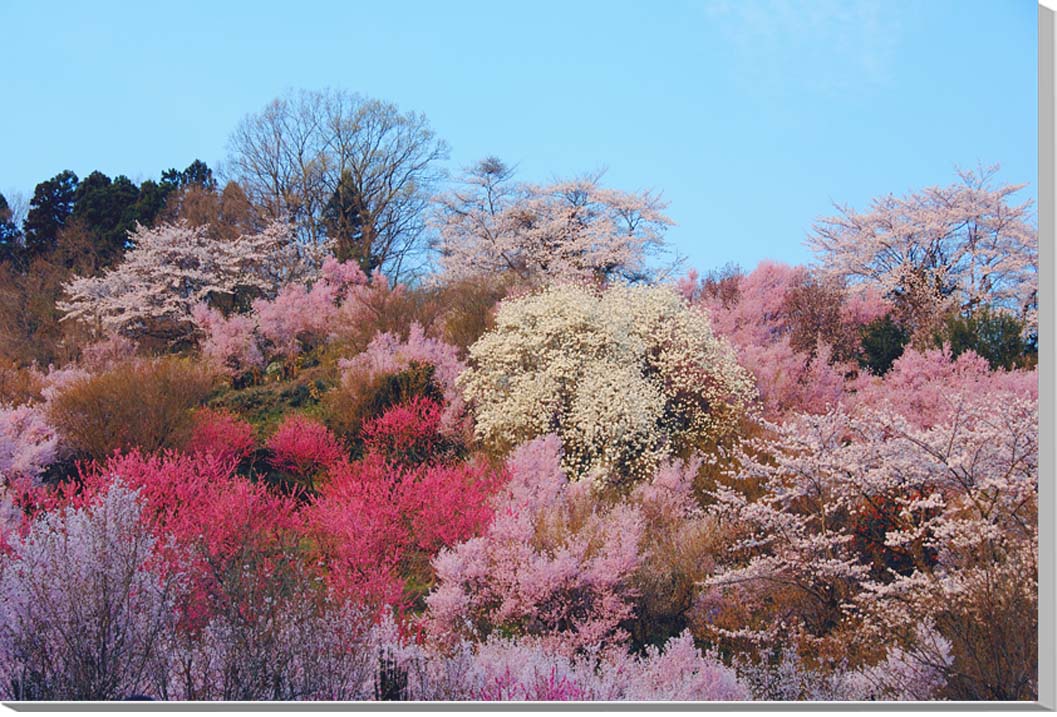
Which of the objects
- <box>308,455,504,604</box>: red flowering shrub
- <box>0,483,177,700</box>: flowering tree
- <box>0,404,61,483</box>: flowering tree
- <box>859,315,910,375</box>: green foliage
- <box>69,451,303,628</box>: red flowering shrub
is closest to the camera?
<box>0,483,177,700</box>: flowering tree

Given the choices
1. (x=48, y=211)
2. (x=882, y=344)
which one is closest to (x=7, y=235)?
(x=48, y=211)

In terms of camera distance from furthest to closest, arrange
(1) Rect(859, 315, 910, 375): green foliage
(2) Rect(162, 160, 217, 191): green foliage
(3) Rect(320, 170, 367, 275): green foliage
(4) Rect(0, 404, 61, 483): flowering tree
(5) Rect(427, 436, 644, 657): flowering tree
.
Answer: (1) Rect(859, 315, 910, 375): green foliage → (3) Rect(320, 170, 367, 275): green foliage → (2) Rect(162, 160, 217, 191): green foliage → (4) Rect(0, 404, 61, 483): flowering tree → (5) Rect(427, 436, 644, 657): flowering tree

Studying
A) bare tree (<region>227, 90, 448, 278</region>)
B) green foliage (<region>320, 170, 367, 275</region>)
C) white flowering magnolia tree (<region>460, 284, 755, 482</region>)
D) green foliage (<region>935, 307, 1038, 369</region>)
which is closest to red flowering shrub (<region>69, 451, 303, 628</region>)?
white flowering magnolia tree (<region>460, 284, 755, 482</region>)

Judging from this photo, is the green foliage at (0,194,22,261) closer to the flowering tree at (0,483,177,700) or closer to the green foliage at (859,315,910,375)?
the flowering tree at (0,483,177,700)

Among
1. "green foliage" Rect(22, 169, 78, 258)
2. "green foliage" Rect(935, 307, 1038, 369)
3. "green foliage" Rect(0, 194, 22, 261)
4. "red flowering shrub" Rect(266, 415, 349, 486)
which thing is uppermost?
→ "green foliage" Rect(22, 169, 78, 258)

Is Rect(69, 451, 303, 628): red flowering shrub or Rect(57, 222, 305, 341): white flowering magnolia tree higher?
Rect(57, 222, 305, 341): white flowering magnolia tree

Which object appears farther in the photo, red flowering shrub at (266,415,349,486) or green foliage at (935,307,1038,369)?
red flowering shrub at (266,415,349,486)
